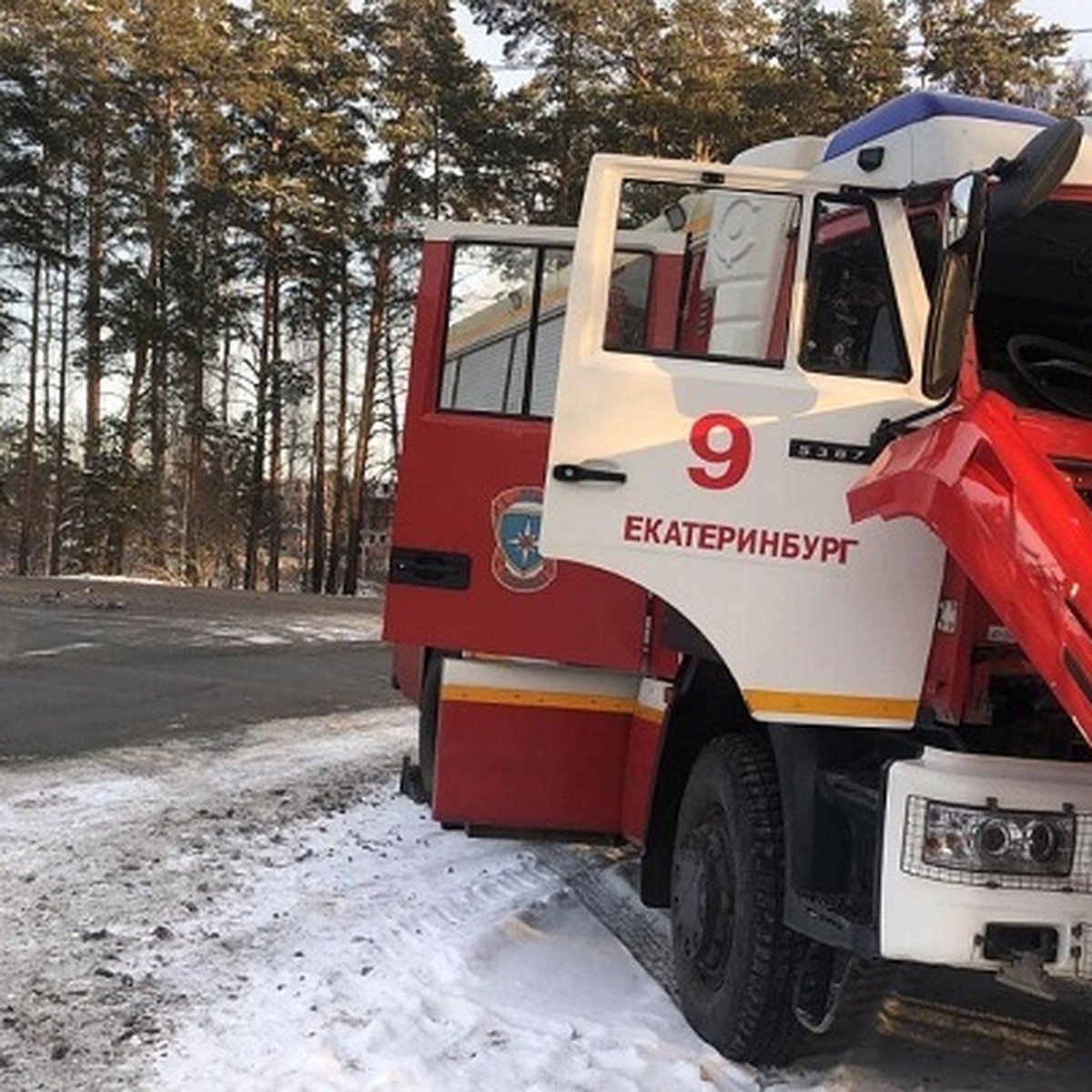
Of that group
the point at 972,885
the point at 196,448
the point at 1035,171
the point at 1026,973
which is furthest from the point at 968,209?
the point at 196,448

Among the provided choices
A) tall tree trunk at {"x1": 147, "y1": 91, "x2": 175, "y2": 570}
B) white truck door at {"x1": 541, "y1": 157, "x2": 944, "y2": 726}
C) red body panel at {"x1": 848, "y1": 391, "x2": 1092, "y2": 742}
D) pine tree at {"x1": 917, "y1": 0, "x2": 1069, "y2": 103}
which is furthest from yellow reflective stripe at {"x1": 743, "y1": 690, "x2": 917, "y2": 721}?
tall tree trunk at {"x1": 147, "y1": 91, "x2": 175, "y2": 570}

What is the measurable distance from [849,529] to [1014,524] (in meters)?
0.75

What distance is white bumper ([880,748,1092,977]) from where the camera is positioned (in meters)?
3.27

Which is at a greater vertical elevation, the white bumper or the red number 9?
the red number 9

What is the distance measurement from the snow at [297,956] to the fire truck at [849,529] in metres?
0.44

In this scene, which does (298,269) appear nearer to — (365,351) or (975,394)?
(365,351)

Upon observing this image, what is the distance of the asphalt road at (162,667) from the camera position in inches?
385

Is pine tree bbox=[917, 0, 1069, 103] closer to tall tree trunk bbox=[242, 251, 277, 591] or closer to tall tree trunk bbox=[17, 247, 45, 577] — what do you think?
tall tree trunk bbox=[242, 251, 277, 591]

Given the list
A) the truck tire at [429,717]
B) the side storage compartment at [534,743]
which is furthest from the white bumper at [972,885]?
the truck tire at [429,717]

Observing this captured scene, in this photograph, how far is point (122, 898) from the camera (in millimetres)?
5539

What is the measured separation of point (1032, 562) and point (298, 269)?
33.7 m

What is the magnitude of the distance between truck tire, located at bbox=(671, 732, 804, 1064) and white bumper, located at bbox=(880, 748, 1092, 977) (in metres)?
0.62

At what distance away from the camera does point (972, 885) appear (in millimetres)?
3277

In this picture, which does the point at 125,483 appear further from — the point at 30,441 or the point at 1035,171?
the point at 1035,171
